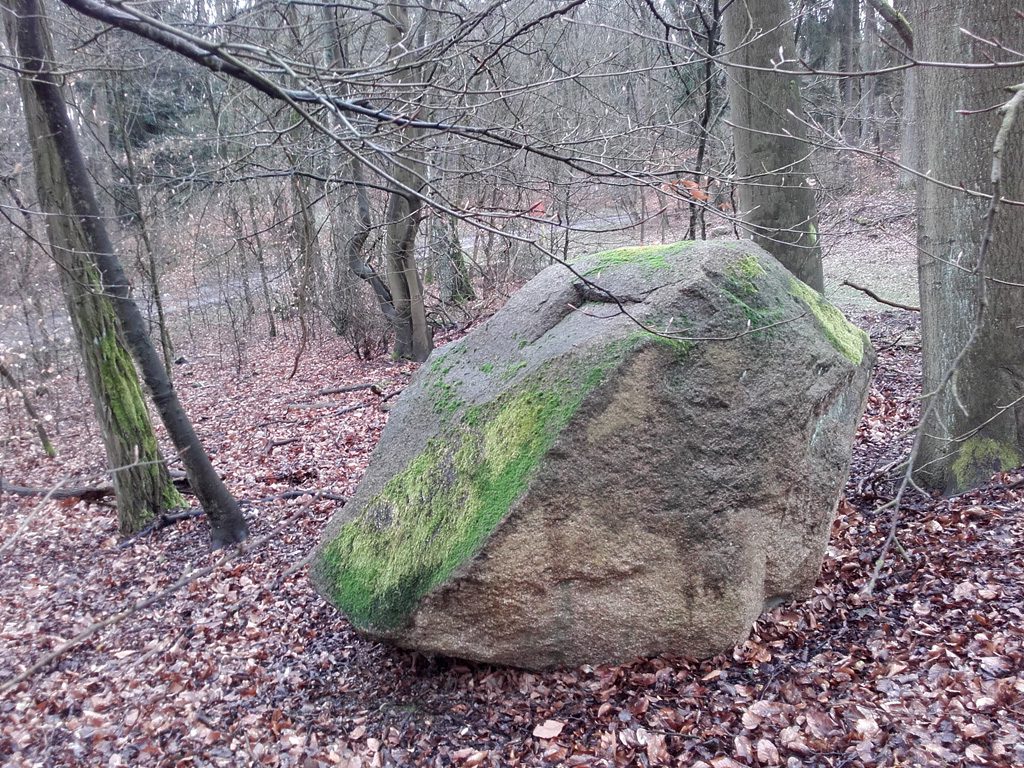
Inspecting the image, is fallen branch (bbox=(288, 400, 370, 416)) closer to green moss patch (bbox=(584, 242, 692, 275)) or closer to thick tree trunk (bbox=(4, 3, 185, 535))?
thick tree trunk (bbox=(4, 3, 185, 535))

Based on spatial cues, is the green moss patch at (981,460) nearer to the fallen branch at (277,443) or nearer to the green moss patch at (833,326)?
the green moss patch at (833,326)

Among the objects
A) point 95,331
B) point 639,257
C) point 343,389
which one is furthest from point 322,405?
point 639,257

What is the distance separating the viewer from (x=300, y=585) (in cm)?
513

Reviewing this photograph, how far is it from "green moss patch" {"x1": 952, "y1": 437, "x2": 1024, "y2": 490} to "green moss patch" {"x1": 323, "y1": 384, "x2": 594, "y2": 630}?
2639 millimetres

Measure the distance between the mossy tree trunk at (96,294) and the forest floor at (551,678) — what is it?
73cm

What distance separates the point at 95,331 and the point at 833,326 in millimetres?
5950

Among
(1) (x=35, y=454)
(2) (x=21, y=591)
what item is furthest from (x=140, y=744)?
(1) (x=35, y=454)

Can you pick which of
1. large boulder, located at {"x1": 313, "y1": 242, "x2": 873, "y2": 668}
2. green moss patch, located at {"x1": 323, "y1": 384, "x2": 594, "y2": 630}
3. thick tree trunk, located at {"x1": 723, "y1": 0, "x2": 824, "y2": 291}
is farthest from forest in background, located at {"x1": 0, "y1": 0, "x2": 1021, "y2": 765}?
green moss patch, located at {"x1": 323, "y1": 384, "x2": 594, "y2": 630}

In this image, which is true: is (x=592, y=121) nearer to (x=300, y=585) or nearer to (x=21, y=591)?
(x=300, y=585)

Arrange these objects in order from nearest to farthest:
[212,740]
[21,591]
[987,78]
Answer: [212,740] → [987,78] → [21,591]

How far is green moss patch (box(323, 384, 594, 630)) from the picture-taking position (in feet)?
11.2

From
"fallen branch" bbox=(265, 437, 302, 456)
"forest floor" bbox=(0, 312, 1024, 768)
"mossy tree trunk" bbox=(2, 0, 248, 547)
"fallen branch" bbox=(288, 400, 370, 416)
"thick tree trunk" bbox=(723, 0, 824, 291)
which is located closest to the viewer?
"forest floor" bbox=(0, 312, 1024, 768)

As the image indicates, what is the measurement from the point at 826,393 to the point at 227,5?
777 cm

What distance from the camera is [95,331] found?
6.37 m
